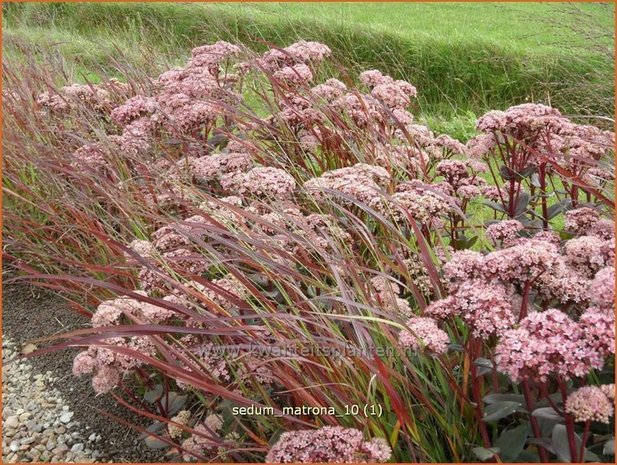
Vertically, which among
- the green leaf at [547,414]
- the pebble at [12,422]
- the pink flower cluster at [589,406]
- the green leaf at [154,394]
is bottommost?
the pebble at [12,422]

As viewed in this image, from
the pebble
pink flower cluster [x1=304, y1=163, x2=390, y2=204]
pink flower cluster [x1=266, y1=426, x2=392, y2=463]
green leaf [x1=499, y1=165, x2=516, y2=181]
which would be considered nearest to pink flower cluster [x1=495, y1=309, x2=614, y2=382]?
pink flower cluster [x1=266, y1=426, x2=392, y2=463]

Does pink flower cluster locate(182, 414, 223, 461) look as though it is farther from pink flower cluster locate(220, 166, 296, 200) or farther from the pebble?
the pebble

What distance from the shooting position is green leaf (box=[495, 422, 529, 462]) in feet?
4.49

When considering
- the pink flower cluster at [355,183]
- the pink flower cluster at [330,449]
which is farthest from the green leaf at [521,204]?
the pink flower cluster at [330,449]

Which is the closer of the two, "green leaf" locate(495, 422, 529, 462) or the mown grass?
"green leaf" locate(495, 422, 529, 462)

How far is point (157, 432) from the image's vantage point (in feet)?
6.47

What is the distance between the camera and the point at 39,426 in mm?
2223

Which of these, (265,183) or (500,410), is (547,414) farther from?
(265,183)

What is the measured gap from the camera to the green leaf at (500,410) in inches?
53.4

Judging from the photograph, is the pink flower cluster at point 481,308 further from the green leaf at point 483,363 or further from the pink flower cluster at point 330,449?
the pink flower cluster at point 330,449

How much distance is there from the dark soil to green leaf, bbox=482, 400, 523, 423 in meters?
1.07

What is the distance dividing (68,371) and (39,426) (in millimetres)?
275

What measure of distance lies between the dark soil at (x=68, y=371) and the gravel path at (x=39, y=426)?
0.03 m

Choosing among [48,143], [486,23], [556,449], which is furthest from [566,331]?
[486,23]
